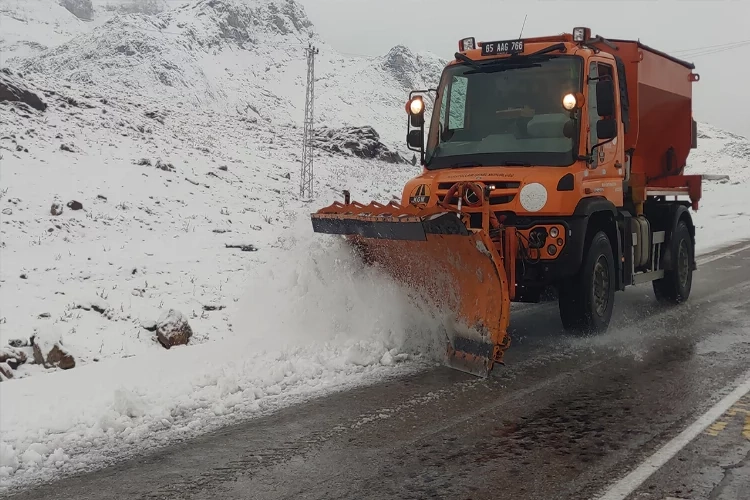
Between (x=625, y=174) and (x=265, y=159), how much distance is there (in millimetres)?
19180

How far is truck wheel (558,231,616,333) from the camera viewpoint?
680 cm

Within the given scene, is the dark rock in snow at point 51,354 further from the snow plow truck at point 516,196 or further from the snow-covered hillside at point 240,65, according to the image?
the snow-covered hillside at point 240,65

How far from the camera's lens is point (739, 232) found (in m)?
18.8

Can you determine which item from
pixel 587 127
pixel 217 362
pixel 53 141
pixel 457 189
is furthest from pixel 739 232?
pixel 53 141

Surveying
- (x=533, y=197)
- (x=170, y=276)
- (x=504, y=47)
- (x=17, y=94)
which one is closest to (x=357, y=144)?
(x=17, y=94)

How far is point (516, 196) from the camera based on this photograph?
6402 millimetres

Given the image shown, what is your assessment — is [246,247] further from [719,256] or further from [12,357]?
[719,256]

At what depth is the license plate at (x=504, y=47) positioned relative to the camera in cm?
712

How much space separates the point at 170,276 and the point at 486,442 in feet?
24.0

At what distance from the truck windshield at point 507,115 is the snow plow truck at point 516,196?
12 millimetres

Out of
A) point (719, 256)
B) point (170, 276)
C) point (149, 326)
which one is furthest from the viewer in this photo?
point (719, 256)

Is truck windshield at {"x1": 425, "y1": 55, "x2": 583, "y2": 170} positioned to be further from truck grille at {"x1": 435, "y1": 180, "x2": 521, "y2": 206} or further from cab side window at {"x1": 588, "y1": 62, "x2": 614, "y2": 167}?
truck grille at {"x1": 435, "y1": 180, "x2": 521, "y2": 206}

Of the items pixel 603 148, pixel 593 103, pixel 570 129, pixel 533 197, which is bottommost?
pixel 533 197

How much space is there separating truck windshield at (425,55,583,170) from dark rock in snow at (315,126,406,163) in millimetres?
24768
